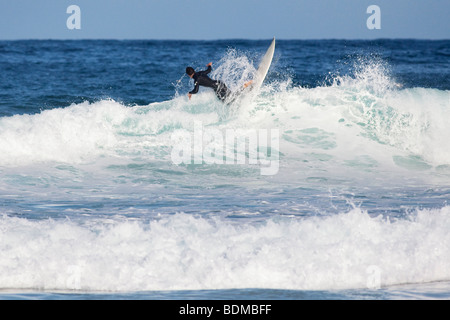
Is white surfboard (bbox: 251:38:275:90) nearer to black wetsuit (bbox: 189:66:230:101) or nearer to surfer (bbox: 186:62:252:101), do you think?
surfer (bbox: 186:62:252:101)

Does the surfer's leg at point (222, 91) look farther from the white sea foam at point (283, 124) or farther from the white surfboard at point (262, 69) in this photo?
the white surfboard at point (262, 69)

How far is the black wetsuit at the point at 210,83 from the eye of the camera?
1191 cm

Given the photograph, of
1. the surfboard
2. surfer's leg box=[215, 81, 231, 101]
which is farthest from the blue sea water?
surfer's leg box=[215, 81, 231, 101]

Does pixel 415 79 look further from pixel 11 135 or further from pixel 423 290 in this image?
pixel 423 290

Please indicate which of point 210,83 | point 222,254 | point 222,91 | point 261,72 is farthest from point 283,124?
point 222,254

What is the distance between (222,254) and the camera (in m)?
5.86

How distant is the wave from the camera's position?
5.49m

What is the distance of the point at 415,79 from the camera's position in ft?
78.5

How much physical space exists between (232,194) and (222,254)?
9.19 ft

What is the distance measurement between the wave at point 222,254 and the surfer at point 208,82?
550cm

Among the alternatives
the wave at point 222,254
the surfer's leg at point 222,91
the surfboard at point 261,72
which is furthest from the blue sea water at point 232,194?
the surfer's leg at point 222,91

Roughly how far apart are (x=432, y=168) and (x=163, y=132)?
228 inches

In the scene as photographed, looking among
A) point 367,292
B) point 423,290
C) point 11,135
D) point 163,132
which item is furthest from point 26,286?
point 163,132

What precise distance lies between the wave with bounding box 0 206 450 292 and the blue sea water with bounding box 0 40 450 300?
0.02 m
